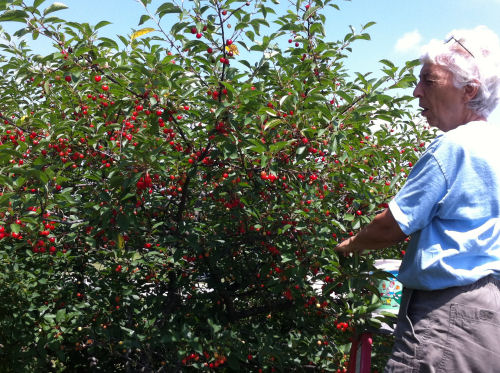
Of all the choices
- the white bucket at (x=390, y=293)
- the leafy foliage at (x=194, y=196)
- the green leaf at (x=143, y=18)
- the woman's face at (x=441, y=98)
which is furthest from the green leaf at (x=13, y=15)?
the white bucket at (x=390, y=293)

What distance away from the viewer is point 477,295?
152 centimetres

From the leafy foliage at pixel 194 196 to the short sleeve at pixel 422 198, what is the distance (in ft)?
2.26

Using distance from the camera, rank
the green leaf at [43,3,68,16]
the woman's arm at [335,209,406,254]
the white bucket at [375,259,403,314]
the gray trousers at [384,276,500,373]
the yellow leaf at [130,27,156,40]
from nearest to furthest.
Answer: the gray trousers at [384,276,500,373] < the woman's arm at [335,209,406,254] < the white bucket at [375,259,403,314] < the green leaf at [43,3,68,16] < the yellow leaf at [130,27,156,40]

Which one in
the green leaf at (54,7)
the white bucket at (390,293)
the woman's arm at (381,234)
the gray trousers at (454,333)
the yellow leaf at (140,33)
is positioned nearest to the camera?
the gray trousers at (454,333)

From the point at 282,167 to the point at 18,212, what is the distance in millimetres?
1560

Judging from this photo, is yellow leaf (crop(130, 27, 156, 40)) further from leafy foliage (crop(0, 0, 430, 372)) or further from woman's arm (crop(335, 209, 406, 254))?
woman's arm (crop(335, 209, 406, 254))

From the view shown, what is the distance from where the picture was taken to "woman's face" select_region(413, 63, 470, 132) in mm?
1667

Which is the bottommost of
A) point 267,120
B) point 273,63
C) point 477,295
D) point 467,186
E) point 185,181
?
point 477,295

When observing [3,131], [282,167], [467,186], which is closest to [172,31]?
[282,167]

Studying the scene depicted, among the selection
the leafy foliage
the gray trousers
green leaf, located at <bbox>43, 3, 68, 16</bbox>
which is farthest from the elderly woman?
green leaf, located at <bbox>43, 3, 68, 16</bbox>

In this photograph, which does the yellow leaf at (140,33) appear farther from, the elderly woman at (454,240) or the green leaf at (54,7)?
the elderly woman at (454,240)

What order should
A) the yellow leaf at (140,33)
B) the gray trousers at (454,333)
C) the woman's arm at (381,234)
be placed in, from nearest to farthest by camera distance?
the gray trousers at (454,333) < the woman's arm at (381,234) < the yellow leaf at (140,33)

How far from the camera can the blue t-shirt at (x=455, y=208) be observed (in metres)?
1.54

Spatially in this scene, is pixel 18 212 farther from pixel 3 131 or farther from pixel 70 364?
pixel 70 364
